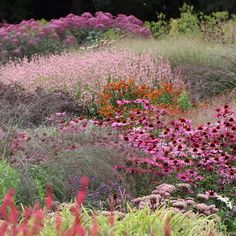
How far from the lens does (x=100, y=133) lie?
8.39 meters

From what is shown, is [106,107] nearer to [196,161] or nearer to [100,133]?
[100,133]

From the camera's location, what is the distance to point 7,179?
637cm

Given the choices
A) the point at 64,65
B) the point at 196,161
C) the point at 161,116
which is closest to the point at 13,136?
the point at 196,161

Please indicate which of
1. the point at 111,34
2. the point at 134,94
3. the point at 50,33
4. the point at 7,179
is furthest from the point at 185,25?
the point at 7,179

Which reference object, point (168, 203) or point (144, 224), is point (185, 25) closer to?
point (168, 203)

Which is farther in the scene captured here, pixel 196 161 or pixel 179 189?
pixel 196 161

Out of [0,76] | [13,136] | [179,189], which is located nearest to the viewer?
[179,189]

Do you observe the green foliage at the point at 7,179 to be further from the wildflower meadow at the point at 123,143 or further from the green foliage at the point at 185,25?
the green foliage at the point at 185,25

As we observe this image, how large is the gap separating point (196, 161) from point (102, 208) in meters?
1.48

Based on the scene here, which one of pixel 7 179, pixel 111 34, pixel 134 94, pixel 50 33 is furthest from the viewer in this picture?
pixel 111 34

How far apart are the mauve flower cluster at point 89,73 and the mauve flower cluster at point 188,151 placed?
15.0ft

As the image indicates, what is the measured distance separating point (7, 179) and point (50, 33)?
1289 centimetres

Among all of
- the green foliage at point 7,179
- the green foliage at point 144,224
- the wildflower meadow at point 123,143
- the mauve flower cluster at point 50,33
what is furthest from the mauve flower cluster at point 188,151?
the mauve flower cluster at point 50,33

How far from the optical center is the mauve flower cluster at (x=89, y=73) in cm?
1296
